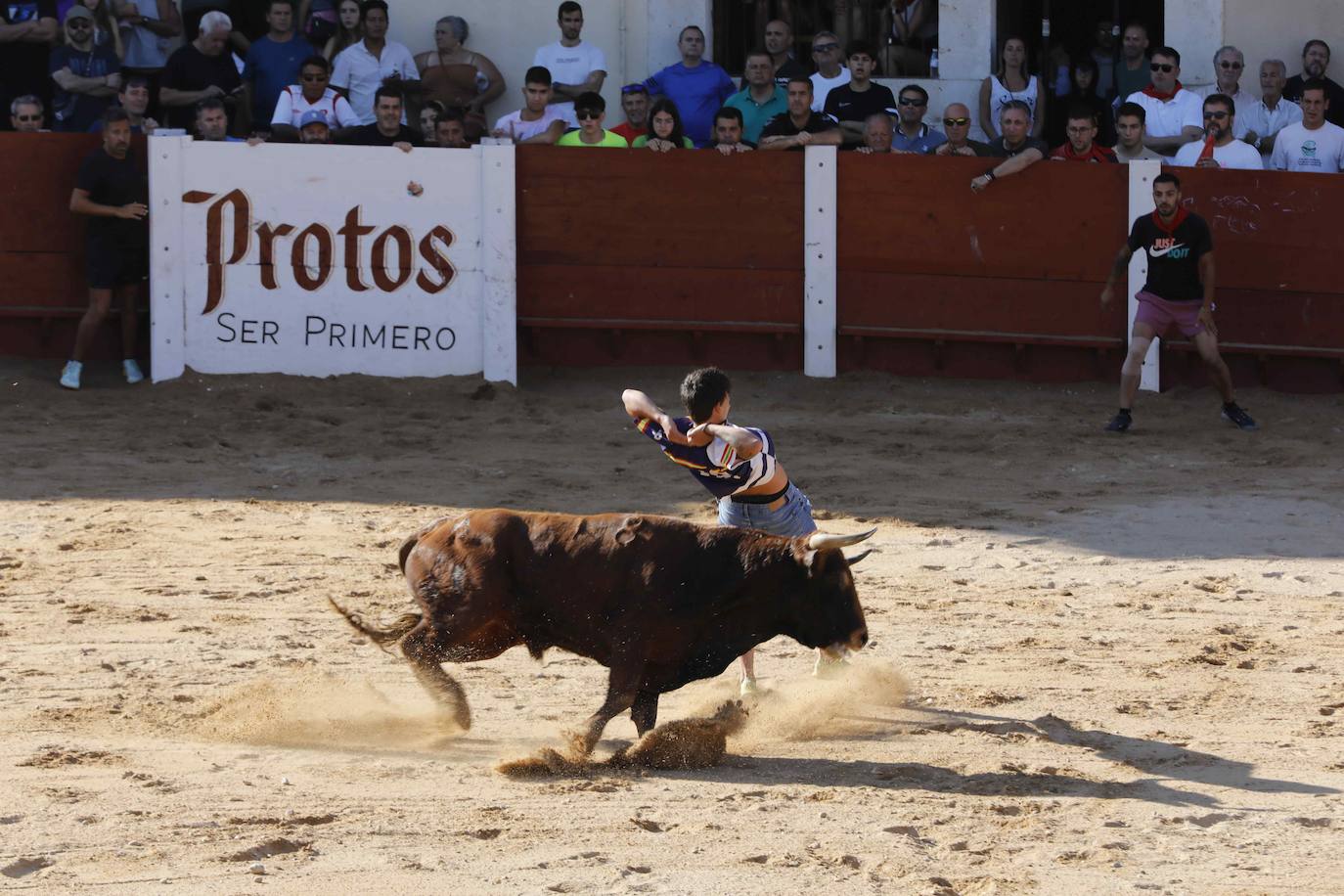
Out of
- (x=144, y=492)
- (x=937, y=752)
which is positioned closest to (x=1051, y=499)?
(x=937, y=752)

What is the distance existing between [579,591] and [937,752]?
110 centimetres

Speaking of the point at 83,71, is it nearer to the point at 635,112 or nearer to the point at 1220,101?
the point at 635,112

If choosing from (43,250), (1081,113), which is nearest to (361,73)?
(43,250)

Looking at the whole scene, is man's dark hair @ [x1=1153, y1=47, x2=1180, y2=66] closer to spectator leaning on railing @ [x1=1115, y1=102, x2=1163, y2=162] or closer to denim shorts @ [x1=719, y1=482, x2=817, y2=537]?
spectator leaning on railing @ [x1=1115, y1=102, x2=1163, y2=162]

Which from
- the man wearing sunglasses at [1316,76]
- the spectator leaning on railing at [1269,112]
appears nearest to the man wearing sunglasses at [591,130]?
the spectator leaning on railing at [1269,112]

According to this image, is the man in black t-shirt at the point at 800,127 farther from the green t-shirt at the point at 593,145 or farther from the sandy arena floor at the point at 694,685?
the sandy arena floor at the point at 694,685

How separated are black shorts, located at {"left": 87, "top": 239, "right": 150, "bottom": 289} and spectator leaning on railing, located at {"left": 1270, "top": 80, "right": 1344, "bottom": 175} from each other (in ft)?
21.6

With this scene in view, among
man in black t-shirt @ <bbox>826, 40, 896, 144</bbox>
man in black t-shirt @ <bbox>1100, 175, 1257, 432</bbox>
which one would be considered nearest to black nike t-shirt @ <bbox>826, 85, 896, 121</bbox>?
man in black t-shirt @ <bbox>826, 40, 896, 144</bbox>

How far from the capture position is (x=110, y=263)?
1062 cm

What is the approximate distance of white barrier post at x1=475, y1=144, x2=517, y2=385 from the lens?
1083 cm

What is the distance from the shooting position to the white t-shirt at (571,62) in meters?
11.7

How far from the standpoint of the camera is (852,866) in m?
4.20

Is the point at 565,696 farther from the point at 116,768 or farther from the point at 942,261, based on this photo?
the point at 942,261

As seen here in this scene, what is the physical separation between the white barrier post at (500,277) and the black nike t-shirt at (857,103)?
6.56ft
